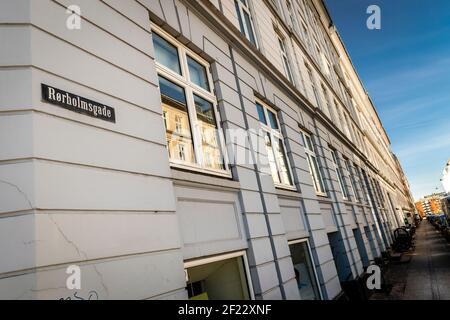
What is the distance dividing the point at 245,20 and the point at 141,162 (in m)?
6.62

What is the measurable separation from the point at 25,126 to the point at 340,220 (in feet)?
33.2

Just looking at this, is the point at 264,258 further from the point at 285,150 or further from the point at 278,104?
the point at 278,104

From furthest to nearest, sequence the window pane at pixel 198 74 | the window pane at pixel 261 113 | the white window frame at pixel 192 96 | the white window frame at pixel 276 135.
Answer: the window pane at pixel 261 113 → the white window frame at pixel 276 135 → the window pane at pixel 198 74 → the white window frame at pixel 192 96

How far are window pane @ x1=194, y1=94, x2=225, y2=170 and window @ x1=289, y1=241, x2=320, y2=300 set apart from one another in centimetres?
300

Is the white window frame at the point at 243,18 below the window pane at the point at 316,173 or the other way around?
the other way around

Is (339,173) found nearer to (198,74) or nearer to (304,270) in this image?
(304,270)

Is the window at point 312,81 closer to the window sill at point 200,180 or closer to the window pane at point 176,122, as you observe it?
the window sill at point 200,180

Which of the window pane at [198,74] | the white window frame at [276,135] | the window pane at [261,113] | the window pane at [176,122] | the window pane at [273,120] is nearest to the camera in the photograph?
the window pane at [176,122]

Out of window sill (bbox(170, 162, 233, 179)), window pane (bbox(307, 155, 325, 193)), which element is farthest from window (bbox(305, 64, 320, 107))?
window sill (bbox(170, 162, 233, 179))

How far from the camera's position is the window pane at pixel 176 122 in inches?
167

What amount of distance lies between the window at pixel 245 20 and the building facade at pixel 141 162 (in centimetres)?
87

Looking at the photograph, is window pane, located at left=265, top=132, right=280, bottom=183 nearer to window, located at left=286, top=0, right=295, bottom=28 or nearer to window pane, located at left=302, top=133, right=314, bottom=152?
window pane, located at left=302, top=133, right=314, bottom=152

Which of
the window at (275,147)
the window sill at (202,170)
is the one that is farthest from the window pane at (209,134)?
the window at (275,147)
